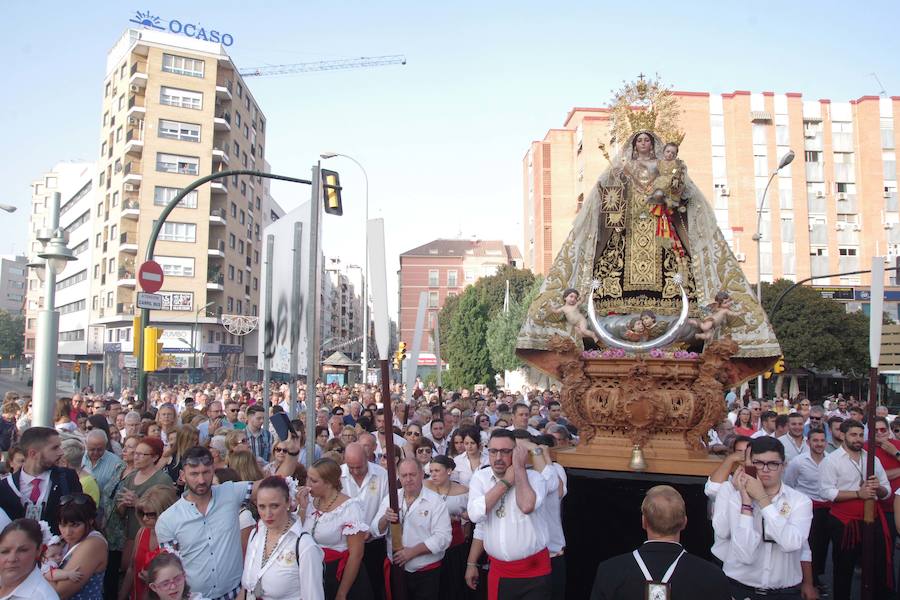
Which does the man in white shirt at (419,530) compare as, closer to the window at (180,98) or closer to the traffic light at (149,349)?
the traffic light at (149,349)

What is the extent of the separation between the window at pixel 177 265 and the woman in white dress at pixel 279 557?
4590 centimetres

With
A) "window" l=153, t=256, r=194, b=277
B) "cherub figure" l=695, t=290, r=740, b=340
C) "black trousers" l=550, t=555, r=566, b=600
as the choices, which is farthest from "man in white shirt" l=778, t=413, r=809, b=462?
"window" l=153, t=256, r=194, b=277

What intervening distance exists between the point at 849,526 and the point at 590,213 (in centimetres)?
421

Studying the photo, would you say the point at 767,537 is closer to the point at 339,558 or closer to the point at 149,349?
the point at 339,558

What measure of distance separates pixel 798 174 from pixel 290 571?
175 ft

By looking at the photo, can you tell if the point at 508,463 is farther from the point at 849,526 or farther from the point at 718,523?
the point at 849,526

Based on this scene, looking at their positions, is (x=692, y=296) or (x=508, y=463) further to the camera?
(x=692, y=296)

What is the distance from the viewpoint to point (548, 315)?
866 cm

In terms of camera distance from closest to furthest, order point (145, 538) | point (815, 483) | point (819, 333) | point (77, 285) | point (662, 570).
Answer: point (662, 570)
point (145, 538)
point (815, 483)
point (819, 333)
point (77, 285)

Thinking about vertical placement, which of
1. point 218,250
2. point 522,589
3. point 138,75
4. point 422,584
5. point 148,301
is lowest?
point 422,584

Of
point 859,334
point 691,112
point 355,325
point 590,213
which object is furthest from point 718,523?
point 355,325

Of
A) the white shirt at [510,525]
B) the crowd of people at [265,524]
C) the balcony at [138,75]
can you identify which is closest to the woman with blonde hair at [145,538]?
the crowd of people at [265,524]

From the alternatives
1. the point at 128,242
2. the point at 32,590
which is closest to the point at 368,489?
the point at 32,590

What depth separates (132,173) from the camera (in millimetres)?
47344
